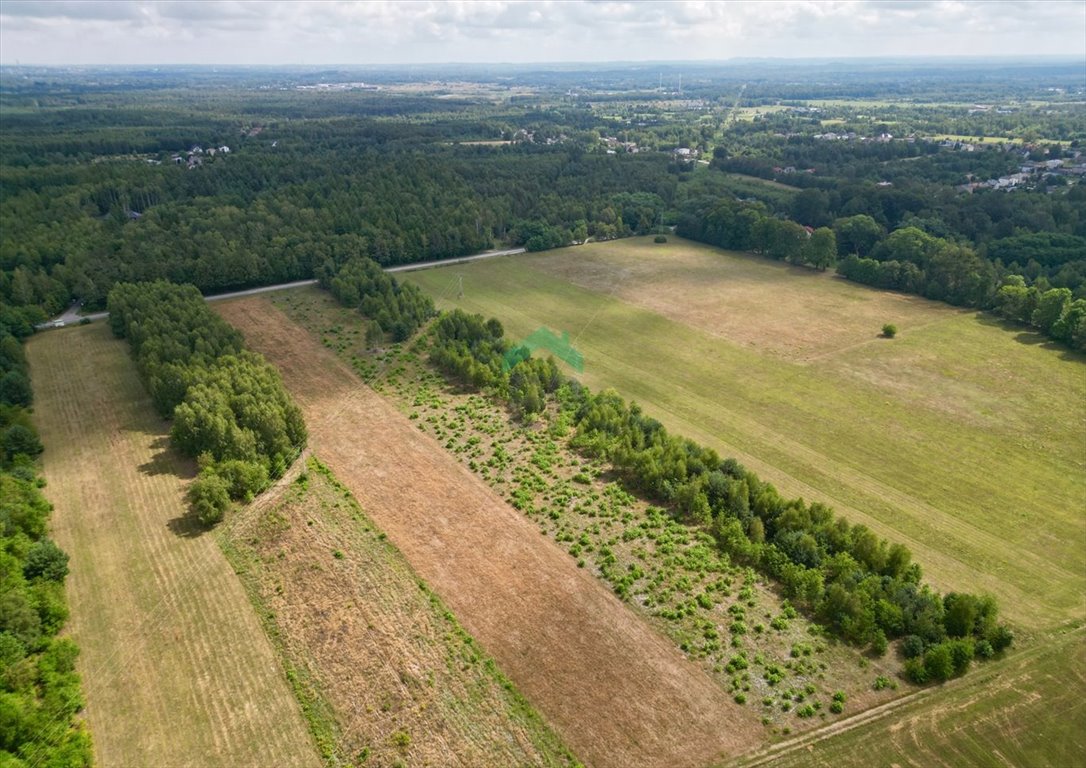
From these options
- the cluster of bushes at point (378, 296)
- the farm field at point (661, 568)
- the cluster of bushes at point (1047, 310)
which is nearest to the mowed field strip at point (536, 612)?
the farm field at point (661, 568)

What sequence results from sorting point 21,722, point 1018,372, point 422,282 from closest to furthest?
point 21,722 → point 1018,372 → point 422,282

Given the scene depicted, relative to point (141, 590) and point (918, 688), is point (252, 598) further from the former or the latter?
point (918, 688)

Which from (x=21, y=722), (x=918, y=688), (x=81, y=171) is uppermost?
(x=81, y=171)

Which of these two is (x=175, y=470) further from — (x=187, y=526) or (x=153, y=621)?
(x=153, y=621)

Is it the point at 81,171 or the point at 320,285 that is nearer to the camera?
the point at 320,285

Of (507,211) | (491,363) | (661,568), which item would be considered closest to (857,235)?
(507,211)

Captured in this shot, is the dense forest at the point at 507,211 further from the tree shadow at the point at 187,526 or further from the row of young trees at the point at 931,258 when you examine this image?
the tree shadow at the point at 187,526

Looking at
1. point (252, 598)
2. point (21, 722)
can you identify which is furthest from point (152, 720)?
point (252, 598)
